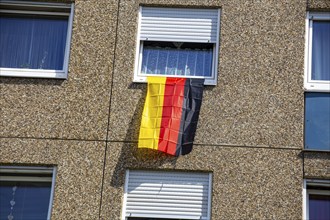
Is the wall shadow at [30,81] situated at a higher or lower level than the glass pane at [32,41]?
lower

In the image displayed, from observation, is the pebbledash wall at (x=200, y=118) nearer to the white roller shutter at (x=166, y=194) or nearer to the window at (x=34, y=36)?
the white roller shutter at (x=166, y=194)

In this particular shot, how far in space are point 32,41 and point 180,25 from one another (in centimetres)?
206

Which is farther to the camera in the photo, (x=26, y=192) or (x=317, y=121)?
(x=26, y=192)

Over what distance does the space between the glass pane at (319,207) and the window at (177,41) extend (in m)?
2.25

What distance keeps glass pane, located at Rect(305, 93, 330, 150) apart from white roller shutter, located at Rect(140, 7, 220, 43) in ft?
5.24

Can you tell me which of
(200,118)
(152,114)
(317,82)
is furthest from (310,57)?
(152,114)

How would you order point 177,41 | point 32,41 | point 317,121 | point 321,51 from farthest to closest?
1. point 32,41
2. point 177,41
3. point 321,51
4. point 317,121

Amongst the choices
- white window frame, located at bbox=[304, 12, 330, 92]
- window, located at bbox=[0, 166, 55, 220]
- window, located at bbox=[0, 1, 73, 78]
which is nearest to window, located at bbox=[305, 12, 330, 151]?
white window frame, located at bbox=[304, 12, 330, 92]

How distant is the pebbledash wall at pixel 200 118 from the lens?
35.9 feet

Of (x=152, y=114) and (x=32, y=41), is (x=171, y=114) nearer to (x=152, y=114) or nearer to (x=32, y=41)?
(x=152, y=114)

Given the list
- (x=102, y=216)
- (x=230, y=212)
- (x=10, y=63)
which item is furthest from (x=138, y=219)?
(x=10, y=63)

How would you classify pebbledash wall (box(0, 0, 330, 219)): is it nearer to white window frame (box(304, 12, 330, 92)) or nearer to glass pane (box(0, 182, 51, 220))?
white window frame (box(304, 12, 330, 92))

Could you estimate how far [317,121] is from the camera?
1122cm

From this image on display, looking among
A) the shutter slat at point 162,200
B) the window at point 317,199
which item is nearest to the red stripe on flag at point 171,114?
the shutter slat at point 162,200
